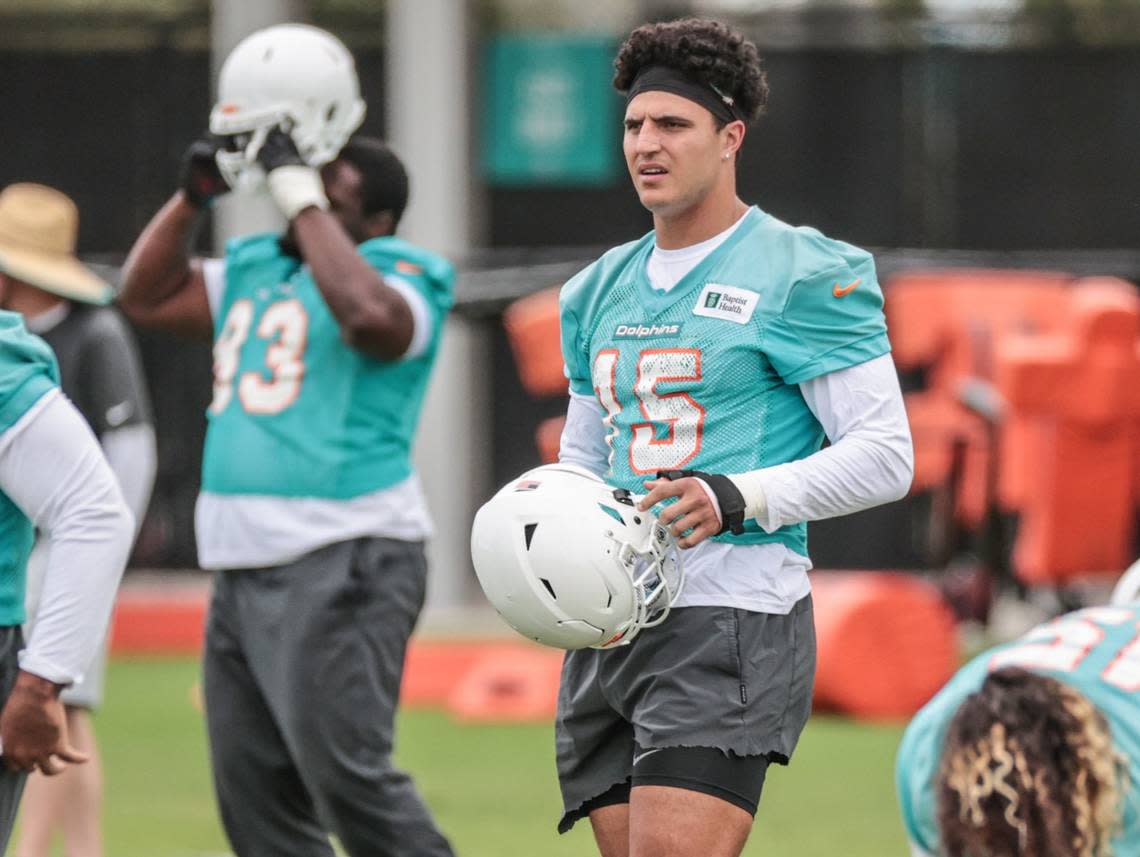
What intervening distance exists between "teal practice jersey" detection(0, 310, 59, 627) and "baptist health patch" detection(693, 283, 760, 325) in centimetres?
132

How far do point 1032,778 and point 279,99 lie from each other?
109 inches

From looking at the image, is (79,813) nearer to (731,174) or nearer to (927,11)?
(731,174)

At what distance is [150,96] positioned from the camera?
706 inches

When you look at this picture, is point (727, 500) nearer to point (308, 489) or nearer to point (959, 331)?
point (308, 489)

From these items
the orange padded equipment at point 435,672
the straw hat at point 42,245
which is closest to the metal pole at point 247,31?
the orange padded equipment at point 435,672

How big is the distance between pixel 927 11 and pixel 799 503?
13.6m

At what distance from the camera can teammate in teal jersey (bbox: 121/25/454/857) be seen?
536 centimetres

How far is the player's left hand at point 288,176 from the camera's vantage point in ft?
18.3

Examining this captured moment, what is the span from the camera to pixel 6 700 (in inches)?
168

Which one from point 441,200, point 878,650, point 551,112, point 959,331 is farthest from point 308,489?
point 551,112

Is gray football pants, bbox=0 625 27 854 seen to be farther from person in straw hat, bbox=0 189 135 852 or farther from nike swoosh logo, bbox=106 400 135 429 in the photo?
nike swoosh logo, bbox=106 400 135 429

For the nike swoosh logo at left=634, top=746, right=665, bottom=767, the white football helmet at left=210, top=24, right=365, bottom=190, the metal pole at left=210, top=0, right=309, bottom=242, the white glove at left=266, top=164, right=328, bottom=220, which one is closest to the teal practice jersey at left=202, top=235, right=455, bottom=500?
the white glove at left=266, top=164, right=328, bottom=220

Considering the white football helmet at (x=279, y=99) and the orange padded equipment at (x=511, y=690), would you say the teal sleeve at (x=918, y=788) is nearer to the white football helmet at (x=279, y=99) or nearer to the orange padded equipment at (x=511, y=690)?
the white football helmet at (x=279, y=99)

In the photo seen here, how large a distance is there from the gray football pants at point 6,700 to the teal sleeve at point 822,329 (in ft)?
5.36
